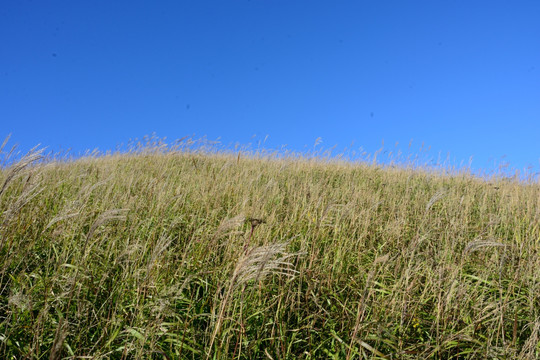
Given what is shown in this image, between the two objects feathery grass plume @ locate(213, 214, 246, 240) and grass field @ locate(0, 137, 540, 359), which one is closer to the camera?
feathery grass plume @ locate(213, 214, 246, 240)

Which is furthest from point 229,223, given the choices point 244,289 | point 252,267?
point 244,289

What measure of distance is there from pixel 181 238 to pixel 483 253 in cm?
286

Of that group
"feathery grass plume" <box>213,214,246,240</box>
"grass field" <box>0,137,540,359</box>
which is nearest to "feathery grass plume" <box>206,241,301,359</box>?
"grass field" <box>0,137,540,359</box>

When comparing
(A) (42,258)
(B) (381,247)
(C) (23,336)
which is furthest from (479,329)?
(A) (42,258)

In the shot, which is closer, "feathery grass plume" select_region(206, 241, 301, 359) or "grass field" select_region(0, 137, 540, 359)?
"feathery grass plume" select_region(206, 241, 301, 359)

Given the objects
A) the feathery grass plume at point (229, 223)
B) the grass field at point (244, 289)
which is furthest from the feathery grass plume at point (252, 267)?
the feathery grass plume at point (229, 223)

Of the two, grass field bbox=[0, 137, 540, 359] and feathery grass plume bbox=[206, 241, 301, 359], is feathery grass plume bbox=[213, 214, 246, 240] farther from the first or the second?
feathery grass plume bbox=[206, 241, 301, 359]

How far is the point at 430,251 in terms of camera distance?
10.9ft

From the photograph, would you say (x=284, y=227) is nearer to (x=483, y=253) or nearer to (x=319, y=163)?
(x=483, y=253)

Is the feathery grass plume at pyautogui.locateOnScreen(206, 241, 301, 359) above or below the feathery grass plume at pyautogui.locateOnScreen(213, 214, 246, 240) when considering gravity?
below

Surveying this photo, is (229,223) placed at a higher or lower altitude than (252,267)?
higher

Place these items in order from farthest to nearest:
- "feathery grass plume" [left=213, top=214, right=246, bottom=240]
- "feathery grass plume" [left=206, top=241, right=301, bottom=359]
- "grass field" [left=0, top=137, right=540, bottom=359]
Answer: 1. "grass field" [left=0, top=137, right=540, bottom=359]
2. "feathery grass plume" [left=213, top=214, right=246, bottom=240]
3. "feathery grass plume" [left=206, top=241, right=301, bottom=359]

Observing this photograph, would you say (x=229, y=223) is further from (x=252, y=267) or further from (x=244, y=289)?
(x=244, y=289)

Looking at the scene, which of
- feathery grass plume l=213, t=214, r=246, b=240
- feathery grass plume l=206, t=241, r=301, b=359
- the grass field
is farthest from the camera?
the grass field
